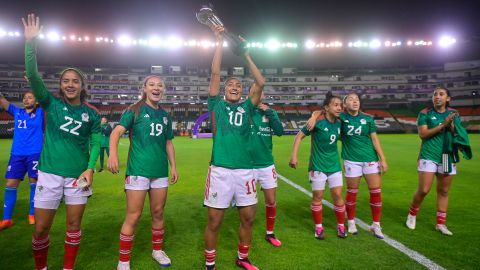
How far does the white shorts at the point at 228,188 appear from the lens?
11.4 ft

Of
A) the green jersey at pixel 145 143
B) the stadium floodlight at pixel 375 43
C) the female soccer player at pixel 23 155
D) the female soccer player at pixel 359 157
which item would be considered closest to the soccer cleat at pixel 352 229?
the female soccer player at pixel 359 157

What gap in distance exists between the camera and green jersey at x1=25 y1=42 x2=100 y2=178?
3.29 metres

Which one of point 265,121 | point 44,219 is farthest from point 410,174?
point 44,219

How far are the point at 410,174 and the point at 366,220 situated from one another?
21.7ft

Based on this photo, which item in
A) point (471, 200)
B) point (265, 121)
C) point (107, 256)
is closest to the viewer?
point (107, 256)

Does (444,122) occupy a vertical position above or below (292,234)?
above

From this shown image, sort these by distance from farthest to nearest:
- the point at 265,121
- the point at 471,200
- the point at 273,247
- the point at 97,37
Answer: the point at 97,37
the point at 471,200
the point at 265,121
the point at 273,247

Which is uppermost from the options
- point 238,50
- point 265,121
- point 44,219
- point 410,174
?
point 238,50

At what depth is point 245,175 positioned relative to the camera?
3545 mm

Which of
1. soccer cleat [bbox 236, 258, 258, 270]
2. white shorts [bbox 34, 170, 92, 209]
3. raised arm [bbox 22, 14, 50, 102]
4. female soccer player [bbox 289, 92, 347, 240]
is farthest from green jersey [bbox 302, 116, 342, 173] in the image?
raised arm [bbox 22, 14, 50, 102]

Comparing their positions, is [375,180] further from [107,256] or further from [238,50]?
[107,256]

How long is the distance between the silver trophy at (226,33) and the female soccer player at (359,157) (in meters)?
2.88

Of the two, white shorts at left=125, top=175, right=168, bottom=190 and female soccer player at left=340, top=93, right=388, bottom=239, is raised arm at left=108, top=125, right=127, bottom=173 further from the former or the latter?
female soccer player at left=340, top=93, right=388, bottom=239

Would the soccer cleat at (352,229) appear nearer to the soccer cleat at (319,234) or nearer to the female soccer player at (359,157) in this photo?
the female soccer player at (359,157)
